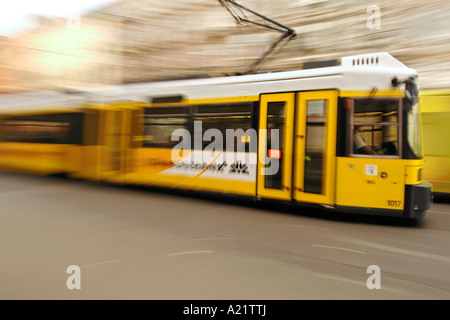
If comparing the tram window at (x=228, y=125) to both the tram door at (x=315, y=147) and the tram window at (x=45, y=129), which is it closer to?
the tram door at (x=315, y=147)

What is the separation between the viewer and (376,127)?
5.53 m

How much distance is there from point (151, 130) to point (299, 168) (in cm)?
366

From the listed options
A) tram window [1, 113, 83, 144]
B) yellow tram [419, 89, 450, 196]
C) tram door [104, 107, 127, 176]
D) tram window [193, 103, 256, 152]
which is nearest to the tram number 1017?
tram window [193, 103, 256, 152]

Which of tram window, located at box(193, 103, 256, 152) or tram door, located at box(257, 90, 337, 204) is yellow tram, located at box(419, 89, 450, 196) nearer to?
tram door, located at box(257, 90, 337, 204)

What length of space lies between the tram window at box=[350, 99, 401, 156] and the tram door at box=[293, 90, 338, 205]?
360mm

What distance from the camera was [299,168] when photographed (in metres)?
5.98

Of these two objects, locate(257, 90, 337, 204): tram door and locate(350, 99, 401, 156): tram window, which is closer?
locate(350, 99, 401, 156): tram window

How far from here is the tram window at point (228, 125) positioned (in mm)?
6574

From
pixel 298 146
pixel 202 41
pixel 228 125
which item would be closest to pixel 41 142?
pixel 228 125

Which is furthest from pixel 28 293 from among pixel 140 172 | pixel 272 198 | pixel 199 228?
pixel 140 172

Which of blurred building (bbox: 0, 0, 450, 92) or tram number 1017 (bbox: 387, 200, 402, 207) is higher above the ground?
blurred building (bbox: 0, 0, 450, 92)

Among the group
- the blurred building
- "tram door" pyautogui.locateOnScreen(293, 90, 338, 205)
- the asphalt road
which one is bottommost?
the asphalt road

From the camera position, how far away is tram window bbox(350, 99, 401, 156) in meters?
5.42
